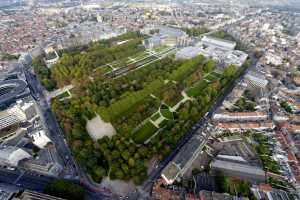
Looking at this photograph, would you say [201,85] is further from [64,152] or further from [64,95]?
[64,152]

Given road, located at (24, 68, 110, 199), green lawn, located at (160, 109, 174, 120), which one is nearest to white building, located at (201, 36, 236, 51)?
green lawn, located at (160, 109, 174, 120)

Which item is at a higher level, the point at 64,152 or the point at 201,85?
the point at 201,85

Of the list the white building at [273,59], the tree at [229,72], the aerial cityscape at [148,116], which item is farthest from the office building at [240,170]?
the white building at [273,59]

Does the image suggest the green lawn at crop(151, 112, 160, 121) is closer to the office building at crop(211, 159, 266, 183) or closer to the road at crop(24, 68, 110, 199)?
the office building at crop(211, 159, 266, 183)

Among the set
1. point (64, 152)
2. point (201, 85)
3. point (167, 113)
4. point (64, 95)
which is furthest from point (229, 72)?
point (64, 152)

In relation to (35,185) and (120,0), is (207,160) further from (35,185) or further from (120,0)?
(120,0)

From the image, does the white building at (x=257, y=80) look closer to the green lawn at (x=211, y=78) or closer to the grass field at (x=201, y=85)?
the grass field at (x=201, y=85)

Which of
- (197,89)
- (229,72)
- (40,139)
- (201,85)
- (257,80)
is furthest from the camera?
(229,72)
